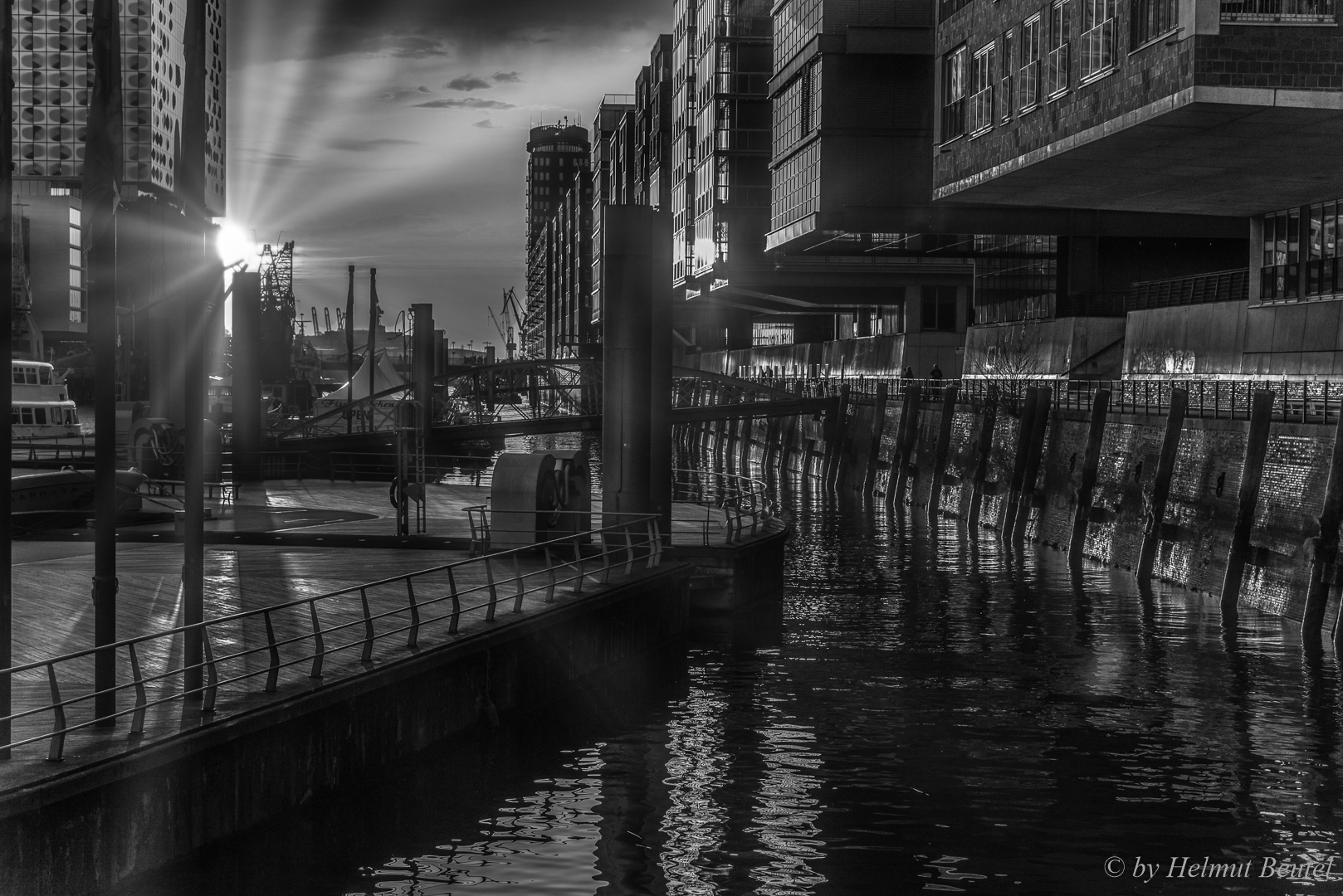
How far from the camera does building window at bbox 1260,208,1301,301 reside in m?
47.3

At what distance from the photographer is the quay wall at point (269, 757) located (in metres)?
11.2

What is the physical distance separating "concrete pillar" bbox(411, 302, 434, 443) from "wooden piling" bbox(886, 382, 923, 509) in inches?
688

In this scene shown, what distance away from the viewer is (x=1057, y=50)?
41.1 m

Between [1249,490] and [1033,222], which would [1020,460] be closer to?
[1249,490]

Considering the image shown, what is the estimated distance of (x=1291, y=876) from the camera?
47.2 feet

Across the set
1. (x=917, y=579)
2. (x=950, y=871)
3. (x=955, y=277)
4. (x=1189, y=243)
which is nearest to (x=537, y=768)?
(x=950, y=871)

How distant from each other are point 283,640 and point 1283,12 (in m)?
26.9

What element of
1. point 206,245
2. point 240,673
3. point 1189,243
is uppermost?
point 1189,243

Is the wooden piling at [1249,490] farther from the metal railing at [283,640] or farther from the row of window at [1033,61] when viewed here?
the metal railing at [283,640]

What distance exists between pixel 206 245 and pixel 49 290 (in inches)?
5833

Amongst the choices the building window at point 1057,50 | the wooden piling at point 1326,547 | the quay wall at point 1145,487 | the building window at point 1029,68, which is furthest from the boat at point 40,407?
the wooden piling at point 1326,547

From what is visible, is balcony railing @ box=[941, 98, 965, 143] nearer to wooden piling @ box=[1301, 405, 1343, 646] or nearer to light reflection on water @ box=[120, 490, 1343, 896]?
wooden piling @ box=[1301, 405, 1343, 646]

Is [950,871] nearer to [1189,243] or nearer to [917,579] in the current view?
[917,579]

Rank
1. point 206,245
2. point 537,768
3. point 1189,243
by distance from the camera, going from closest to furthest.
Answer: point 206,245 → point 537,768 → point 1189,243
